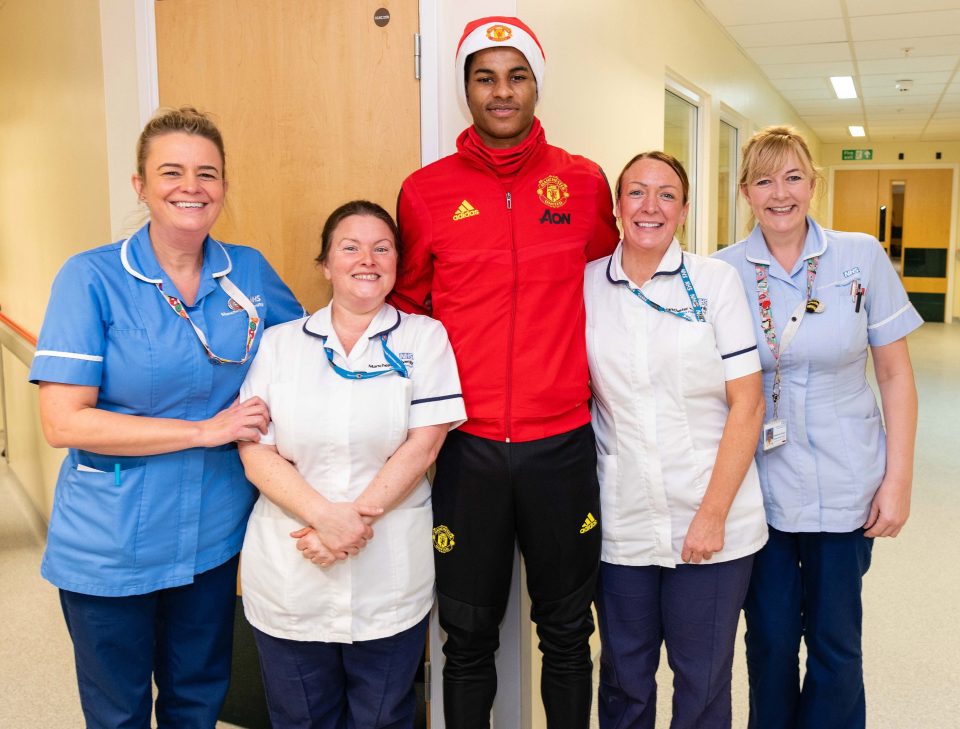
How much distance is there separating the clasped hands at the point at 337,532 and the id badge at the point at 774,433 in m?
0.89

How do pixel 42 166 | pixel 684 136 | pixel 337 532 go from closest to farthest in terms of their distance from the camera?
pixel 337 532
pixel 42 166
pixel 684 136

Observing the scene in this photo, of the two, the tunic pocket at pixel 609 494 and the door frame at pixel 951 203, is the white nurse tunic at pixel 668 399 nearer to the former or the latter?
the tunic pocket at pixel 609 494

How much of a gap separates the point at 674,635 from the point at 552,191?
3.47 feet

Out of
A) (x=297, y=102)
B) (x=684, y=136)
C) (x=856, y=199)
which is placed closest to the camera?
(x=297, y=102)

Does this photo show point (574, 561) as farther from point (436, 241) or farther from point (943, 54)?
point (943, 54)

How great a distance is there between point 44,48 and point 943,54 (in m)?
6.49

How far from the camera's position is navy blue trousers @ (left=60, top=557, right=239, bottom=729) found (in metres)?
1.77

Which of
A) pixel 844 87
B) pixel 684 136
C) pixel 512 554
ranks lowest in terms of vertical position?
pixel 512 554

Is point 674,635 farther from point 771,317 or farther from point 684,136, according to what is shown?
point 684,136

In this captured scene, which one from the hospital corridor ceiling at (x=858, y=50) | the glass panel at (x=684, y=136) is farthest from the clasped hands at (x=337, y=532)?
the hospital corridor ceiling at (x=858, y=50)

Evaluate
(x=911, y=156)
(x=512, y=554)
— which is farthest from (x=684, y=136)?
(x=911, y=156)

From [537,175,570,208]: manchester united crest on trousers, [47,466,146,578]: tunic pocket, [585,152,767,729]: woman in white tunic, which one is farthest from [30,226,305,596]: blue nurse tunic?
[585,152,767,729]: woman in white tunic

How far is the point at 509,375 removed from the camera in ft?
6.15

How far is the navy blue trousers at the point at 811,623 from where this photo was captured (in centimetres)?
199
